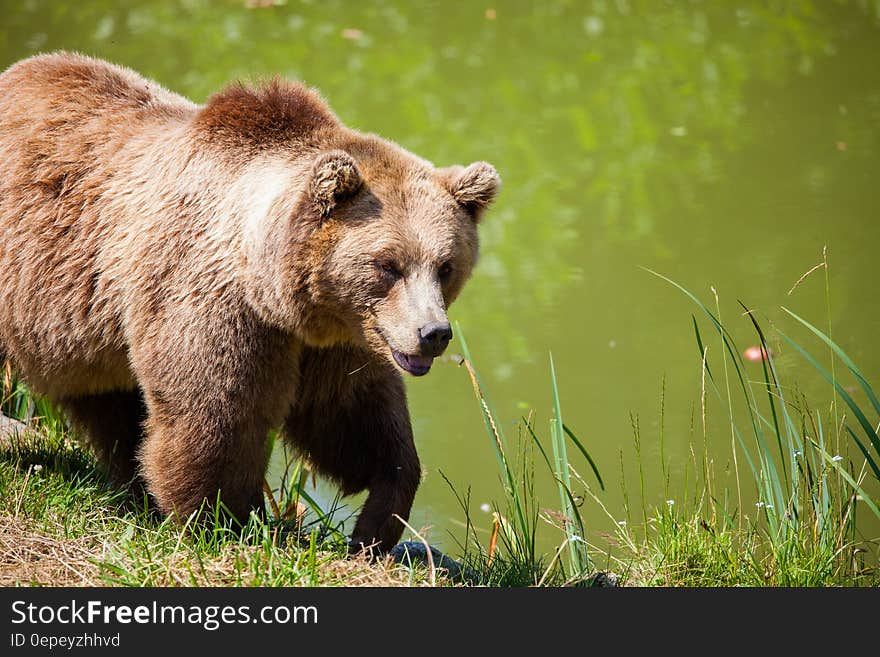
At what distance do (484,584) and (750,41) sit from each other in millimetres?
10126

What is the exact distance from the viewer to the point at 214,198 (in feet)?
14.8

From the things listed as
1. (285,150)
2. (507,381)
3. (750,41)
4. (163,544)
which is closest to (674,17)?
(750,41)

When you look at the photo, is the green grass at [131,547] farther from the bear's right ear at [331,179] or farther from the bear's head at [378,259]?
the bear's right ear at [331,179]

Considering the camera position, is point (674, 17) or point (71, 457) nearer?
point (71, 457)

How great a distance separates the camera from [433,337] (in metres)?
4.06

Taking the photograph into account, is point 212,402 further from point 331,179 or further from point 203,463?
point 331,179

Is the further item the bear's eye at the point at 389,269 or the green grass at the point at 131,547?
the bear's eye at the point at 389,269

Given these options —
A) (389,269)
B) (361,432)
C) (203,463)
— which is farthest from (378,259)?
(203,463)

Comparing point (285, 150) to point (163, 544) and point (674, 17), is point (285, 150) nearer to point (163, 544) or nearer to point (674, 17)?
point (163, 544)

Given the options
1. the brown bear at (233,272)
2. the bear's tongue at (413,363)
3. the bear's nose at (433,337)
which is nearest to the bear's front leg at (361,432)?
the brown bear at (233,272)

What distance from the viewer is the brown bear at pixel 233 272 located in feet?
13.9

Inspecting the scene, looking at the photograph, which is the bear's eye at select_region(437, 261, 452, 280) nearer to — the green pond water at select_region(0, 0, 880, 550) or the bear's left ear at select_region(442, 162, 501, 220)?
the bear's left ear at select_region(442, 162, 501, 220)

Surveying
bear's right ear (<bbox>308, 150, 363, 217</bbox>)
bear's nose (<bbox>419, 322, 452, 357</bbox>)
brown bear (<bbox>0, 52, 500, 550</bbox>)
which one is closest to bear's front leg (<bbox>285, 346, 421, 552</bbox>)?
brown bear (<bbox>0, 52, 500, 550</bbox>)

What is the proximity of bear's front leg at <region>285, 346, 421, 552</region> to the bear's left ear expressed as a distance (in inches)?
30.0
